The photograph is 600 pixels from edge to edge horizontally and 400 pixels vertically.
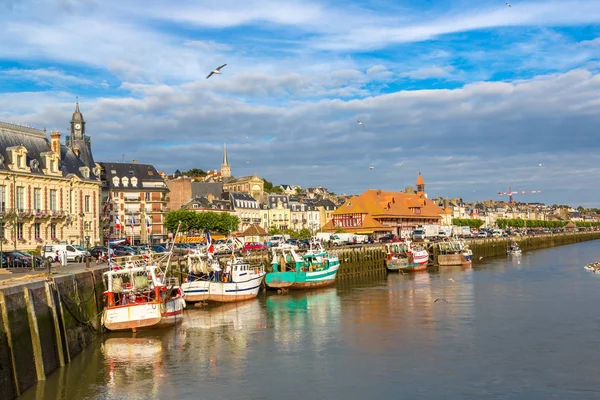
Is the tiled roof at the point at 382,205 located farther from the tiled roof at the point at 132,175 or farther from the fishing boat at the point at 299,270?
the fishing boat at the point at 299,270

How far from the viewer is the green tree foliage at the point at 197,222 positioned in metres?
94.9

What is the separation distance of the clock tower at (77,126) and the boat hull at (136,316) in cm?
5318

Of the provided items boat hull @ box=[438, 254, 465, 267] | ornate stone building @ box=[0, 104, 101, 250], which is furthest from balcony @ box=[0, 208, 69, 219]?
boat hull @ box=[438, 254, 465, 267]

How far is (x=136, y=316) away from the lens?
34812 mm

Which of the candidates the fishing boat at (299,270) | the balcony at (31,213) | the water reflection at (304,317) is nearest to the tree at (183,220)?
the balcony at (31,213)

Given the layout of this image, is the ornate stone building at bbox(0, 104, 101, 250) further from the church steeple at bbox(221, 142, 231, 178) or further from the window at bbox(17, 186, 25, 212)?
the church steeple at bbox(221, 142, 231, 178)

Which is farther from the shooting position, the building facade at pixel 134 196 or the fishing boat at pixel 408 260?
the building facade at pixel 134 196

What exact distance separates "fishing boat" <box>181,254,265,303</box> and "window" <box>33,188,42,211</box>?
2198cm

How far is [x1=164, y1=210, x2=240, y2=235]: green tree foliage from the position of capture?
94.9 m

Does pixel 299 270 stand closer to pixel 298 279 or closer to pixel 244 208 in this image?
pixel 298 279

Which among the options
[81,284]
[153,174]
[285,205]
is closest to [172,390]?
[81,284]

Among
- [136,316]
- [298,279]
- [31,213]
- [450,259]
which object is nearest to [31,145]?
[31,213]

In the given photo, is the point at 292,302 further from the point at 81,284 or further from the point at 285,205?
the point at 285,205

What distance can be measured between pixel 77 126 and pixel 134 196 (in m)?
20.4
